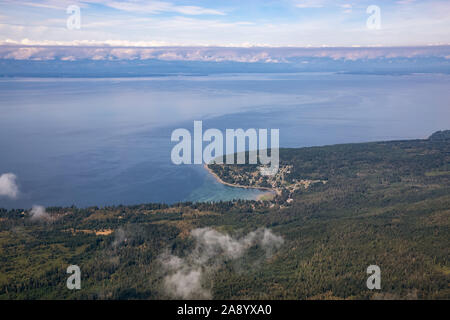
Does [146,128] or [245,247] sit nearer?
[245,247]

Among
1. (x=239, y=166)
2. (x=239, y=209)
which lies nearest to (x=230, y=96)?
(x=239, y=166)

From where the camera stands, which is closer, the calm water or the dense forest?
the dense forest

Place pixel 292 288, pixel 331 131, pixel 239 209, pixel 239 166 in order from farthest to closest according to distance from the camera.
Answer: pixel 331 131 < pixel 239 166 < pixel 239 209 < pixel 292 288

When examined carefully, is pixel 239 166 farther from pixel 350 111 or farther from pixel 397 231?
pixel 350 111

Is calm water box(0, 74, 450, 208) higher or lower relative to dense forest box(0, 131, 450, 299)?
higher

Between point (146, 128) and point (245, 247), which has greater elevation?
point (146, 128)
